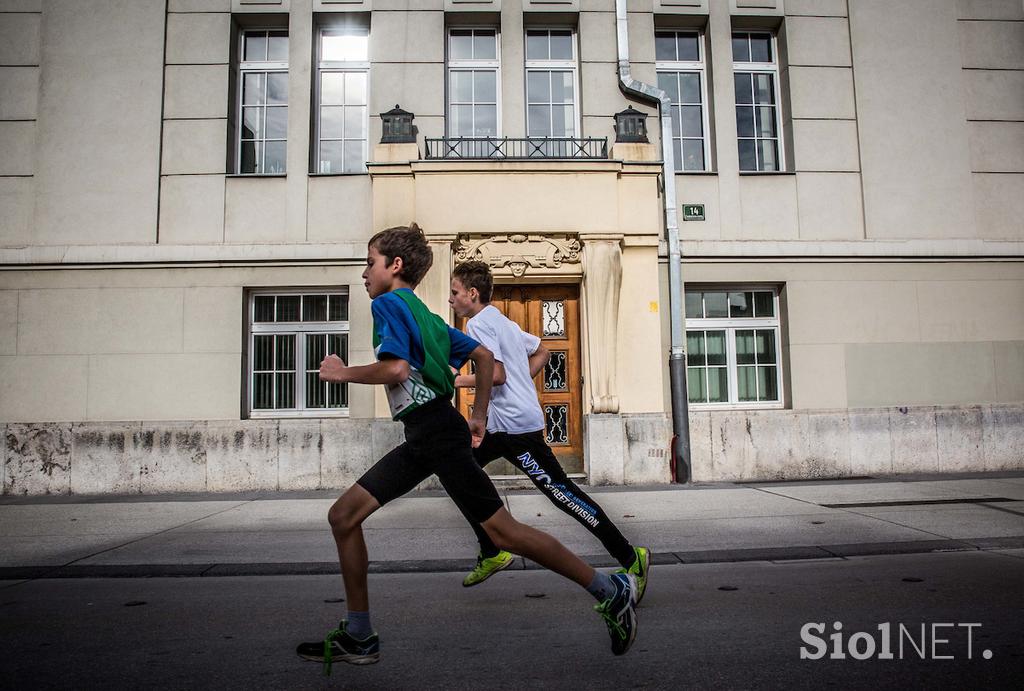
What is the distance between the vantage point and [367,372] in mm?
2715

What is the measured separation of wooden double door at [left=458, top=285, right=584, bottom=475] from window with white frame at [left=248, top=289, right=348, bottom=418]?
1.86 metres

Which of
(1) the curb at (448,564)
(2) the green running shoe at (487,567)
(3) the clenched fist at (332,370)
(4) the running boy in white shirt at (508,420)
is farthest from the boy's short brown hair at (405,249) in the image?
(1) the curb at (448,564)

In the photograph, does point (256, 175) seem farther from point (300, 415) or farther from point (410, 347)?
point (410, 347)

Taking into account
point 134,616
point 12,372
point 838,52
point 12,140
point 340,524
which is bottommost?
point 134,616

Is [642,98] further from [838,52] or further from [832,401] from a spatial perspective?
[832,401]

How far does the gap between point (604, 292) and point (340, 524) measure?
7.19 meters

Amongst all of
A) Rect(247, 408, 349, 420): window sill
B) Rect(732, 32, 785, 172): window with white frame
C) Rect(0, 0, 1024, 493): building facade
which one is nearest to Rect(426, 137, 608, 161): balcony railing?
Rect(0, 0, 1024, 493): building facade

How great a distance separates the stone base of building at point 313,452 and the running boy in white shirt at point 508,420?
17.0 ft

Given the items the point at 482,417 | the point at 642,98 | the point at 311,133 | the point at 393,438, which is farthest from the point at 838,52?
the point at 482,417

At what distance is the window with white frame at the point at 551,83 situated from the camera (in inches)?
417

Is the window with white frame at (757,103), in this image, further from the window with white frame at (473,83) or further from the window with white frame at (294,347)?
the window with white frame at (294,347)

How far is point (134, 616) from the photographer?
150 inches

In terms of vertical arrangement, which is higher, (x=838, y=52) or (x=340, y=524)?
(x=838, y=52)

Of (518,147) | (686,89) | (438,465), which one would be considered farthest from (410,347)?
(686,89)
